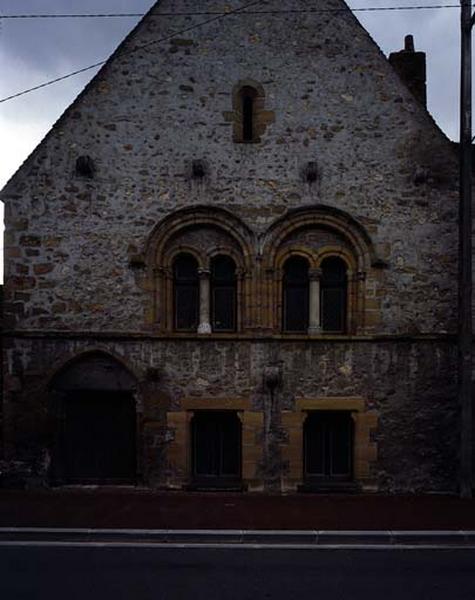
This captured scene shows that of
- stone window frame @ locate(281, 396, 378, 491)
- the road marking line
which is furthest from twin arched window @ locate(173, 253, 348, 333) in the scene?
the road marking line

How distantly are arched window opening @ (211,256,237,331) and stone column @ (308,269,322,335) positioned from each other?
1.44 m

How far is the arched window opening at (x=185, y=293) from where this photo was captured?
1169 cm

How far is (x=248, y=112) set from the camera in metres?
11.6

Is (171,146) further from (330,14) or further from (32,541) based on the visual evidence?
(32,541)

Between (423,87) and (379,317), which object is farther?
(423,87)

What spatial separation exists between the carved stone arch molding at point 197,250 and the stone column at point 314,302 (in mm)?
1121

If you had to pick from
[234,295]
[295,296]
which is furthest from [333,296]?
[234,295]

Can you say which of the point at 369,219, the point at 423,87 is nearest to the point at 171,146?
the point at 369,219

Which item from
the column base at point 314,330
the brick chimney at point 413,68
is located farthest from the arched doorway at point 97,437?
the brick chimney at point 413,68

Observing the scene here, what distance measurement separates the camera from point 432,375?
37.0 ft

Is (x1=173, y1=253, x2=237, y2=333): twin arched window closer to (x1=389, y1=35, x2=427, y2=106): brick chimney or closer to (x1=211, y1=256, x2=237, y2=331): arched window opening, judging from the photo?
(x1=211, y1=256, x2=237, y2=331): arched window opening

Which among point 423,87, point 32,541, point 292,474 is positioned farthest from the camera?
point 423,87

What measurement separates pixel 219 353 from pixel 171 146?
3.96 meters

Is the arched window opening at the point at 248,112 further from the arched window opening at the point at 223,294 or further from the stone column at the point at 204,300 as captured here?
the stone column at the point at 204,300
